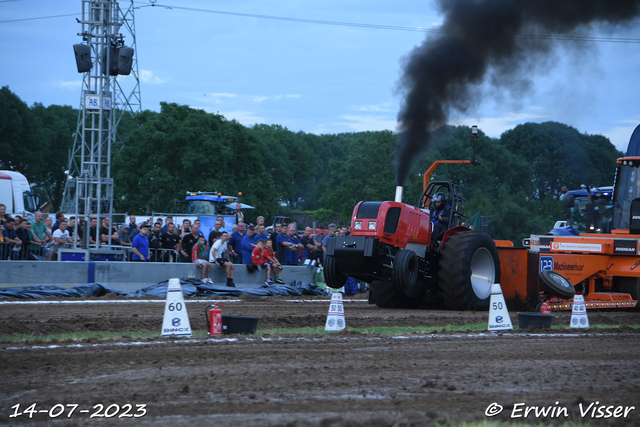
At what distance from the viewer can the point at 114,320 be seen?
9.43 m

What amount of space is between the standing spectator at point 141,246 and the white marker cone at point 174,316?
9.02m

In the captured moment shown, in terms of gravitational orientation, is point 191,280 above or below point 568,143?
below

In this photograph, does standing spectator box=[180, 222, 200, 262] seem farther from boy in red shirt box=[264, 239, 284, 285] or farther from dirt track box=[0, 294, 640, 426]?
dirt track box=[0, 294, 640, 426]

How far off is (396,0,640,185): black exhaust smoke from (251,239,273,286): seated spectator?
555 centimetres

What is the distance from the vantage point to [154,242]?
17672 mm

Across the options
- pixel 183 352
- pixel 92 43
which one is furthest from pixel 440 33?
pixel 183 352

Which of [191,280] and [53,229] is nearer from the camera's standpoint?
[191,280]

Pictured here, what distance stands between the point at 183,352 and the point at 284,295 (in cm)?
964

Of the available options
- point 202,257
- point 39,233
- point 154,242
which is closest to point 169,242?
point 154,242

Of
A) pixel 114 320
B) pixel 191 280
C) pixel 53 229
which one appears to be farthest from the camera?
pixel 53 229

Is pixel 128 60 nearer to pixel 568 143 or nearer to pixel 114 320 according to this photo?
pixel 114 320

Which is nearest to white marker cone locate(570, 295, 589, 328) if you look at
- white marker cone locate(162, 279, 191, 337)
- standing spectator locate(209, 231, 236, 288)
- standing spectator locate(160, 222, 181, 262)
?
white marker cone locate(162, 279, 191, 337)

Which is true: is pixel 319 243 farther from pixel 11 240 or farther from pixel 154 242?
pixel 11 240

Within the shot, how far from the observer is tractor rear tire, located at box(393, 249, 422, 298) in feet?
36.1
